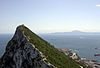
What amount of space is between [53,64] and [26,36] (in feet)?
23.5

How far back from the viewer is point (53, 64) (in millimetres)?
29266

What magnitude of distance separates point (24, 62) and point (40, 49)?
2.96 m

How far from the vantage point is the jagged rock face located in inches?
1159

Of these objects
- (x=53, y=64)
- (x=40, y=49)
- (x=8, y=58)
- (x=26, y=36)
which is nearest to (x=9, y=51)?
(x=8, y=58)

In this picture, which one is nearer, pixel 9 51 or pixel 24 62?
pixel 24 62

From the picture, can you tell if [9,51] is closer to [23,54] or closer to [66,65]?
[23,54]

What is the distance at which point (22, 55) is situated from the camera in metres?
31.4

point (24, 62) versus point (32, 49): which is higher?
point (32, 49)

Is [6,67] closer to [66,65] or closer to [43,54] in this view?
[43,54]

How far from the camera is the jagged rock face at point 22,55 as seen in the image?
29438mm

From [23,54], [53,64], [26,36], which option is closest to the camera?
[53,64]

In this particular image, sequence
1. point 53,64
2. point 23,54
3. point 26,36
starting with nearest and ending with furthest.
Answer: point 53,64 → point 23,54 → point 26,36

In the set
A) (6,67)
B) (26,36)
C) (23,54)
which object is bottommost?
(6,67)

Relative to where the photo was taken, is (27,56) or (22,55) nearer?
(27,56)
